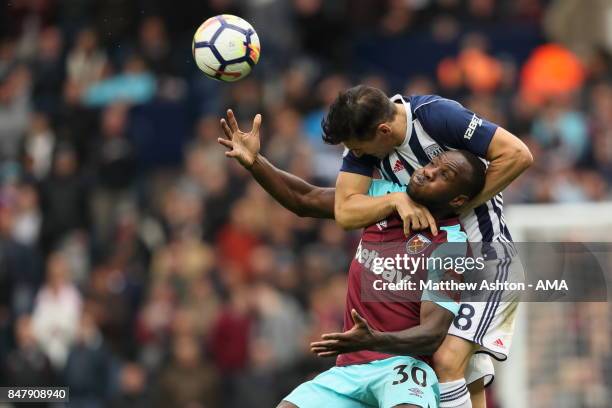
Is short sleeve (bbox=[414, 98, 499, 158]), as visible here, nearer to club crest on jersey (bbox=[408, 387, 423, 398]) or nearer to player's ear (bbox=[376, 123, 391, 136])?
player's ear (bbox=[376, 123, 391, 136])

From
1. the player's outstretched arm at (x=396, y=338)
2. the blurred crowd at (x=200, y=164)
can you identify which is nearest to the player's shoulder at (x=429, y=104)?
the player's outstretched arm at (x=396, y=338)

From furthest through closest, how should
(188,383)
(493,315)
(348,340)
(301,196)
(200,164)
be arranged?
(200,164), (188,383), (301,196), (493,315), (348,340)

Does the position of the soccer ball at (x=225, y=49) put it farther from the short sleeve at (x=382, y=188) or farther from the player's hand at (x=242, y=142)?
the short sleeve at (x=382, y=188)

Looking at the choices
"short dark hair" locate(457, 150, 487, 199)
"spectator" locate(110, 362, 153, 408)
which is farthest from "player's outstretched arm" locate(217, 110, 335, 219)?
"spectator" locate(110, 362, 153, 408)

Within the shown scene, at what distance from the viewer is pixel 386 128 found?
762cm

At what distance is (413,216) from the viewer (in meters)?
7.68

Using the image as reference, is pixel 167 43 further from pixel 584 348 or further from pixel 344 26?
pixel 584 348

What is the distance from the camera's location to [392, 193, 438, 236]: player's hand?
7.68 metres

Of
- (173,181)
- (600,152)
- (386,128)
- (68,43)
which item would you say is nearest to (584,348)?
(600,152)

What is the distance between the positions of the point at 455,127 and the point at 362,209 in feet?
2.38

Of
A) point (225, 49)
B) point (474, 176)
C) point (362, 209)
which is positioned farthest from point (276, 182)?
point (474, 176)

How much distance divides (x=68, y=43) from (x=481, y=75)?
576cm

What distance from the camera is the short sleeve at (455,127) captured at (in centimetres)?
757

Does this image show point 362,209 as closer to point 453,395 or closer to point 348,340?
point 348,340
